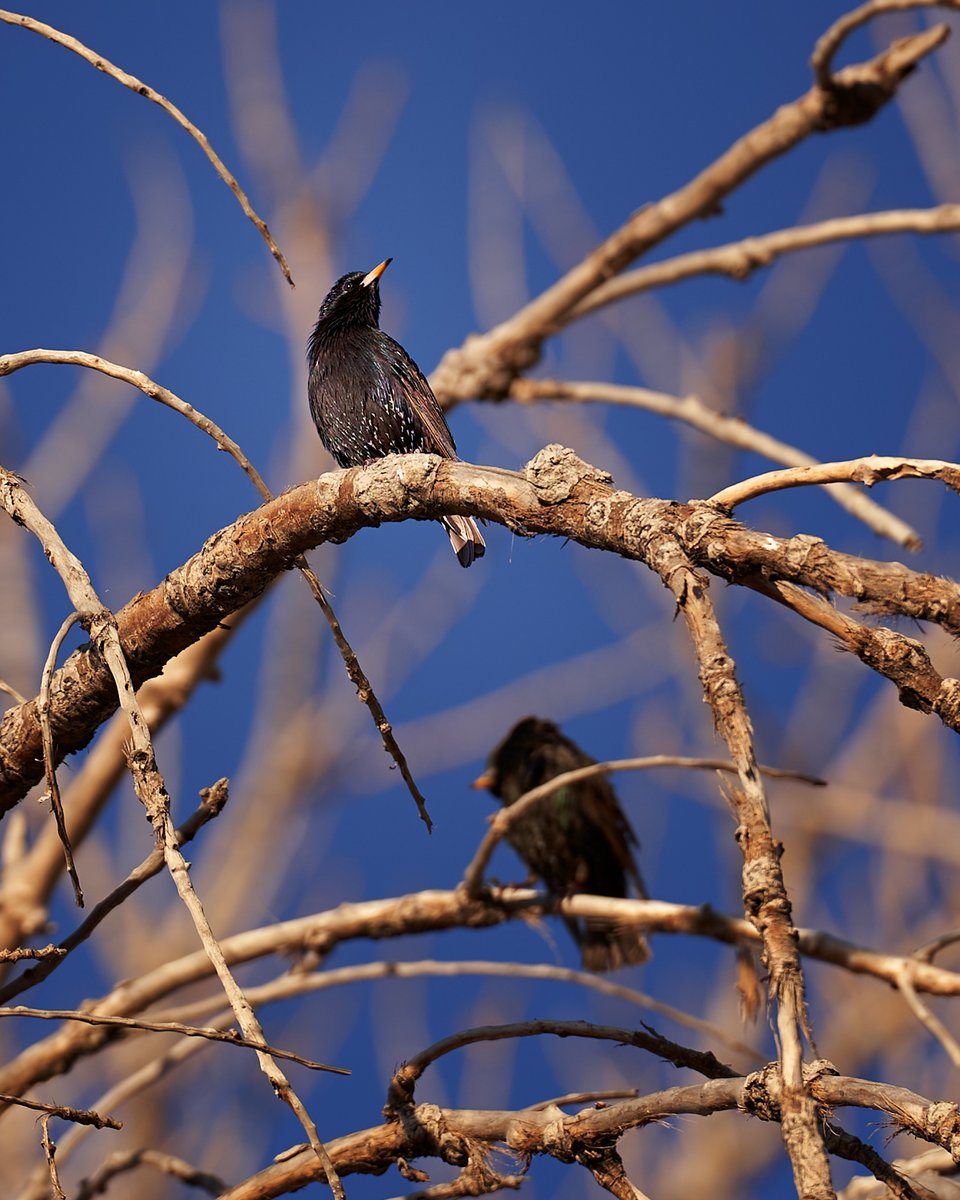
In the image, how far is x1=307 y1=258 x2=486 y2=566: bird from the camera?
5.05 metres

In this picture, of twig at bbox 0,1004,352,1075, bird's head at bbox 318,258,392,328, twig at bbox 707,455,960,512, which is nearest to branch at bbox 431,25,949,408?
bird's head at bbox 318,258,392,328

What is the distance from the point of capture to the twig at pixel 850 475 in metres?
1.81

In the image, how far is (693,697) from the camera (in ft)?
27.2

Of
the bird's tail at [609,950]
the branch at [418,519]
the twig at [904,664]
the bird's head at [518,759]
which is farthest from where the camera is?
the bird's head at [518,759]

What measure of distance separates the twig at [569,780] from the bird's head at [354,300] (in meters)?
2.67

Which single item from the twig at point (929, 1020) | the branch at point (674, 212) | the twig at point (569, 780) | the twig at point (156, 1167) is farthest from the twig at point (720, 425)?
the twig at point (156, 1167)

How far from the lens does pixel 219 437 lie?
2.13 m

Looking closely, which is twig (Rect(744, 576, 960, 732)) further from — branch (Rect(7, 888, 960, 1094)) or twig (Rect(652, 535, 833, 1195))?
branch (Rect(7, 888, 960, 1094))

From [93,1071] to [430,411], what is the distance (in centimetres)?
557

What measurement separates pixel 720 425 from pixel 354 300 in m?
2.48

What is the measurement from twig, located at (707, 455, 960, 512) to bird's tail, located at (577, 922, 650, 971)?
4.89 meters

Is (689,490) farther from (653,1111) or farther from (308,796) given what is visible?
(653,1111)

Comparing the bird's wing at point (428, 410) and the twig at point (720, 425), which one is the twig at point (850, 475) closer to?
the twig at point (720, 425)

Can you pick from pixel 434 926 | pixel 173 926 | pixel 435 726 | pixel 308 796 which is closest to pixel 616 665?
pixel 435 726
